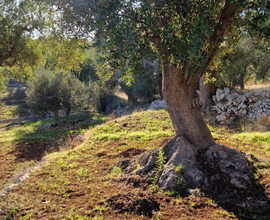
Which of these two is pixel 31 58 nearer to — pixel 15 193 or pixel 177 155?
pixel 15 193

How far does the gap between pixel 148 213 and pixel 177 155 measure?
70.1 inches

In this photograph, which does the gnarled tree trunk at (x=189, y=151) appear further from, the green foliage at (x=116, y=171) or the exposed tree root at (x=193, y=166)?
the green foliage at (x=116, y=171)

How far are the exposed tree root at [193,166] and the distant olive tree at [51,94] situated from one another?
13740 millimetres

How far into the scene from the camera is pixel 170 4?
4.16 metres

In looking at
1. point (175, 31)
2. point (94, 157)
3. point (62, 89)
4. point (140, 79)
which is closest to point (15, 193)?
point (94, 157)

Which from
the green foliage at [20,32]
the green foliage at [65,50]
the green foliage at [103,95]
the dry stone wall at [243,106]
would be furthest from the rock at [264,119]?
the green foliage at [103,95]

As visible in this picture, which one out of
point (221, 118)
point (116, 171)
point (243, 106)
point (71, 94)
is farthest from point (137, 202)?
point (71, 94)

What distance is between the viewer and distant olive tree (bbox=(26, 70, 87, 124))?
17.6 meters

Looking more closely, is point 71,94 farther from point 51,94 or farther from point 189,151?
point 189,151

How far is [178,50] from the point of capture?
4438mm

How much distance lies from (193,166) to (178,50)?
2.68 meters

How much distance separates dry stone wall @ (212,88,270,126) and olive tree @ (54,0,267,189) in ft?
19.2

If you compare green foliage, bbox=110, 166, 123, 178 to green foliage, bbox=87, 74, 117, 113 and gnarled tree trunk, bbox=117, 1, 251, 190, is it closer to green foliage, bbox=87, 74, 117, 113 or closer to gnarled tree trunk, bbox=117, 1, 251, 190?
gnarled tree trunk, bbox=117, 1, 251, 190

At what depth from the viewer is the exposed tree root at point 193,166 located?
450cm
